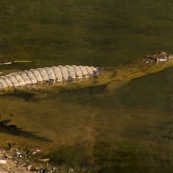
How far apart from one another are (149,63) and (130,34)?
6.29ft

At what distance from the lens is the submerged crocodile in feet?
27.2

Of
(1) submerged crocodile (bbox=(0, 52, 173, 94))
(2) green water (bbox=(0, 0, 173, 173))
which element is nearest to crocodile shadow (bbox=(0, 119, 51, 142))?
(2) green water (bbox=(0, 0, 173, 173))

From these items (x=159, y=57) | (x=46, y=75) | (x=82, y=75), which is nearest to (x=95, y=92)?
(x=82, y=75)

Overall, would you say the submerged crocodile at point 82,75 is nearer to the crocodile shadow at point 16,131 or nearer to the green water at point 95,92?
the green water at point 95,92

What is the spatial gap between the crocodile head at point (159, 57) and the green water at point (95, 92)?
11.4 inches

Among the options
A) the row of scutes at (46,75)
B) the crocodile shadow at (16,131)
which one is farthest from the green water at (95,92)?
the row of scutes at (46,75)

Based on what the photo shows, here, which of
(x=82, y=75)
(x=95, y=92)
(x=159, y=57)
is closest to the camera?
(x=95, y=92)

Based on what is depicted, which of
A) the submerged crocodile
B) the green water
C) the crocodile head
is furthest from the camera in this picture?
the crocodile head

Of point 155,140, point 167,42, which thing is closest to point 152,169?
point 155,140

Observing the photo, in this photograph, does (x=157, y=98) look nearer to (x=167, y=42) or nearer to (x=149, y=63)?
(x=149, y=63)

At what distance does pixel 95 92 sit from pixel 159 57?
1.93m

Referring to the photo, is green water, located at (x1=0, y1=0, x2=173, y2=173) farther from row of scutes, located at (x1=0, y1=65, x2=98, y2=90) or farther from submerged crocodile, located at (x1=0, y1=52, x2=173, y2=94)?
row of scutes, located at (x1=0, y1=65, x2=98, y2=90)

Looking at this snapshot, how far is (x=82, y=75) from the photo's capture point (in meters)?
8.84

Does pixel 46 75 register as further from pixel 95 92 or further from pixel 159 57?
pixel 159 57
